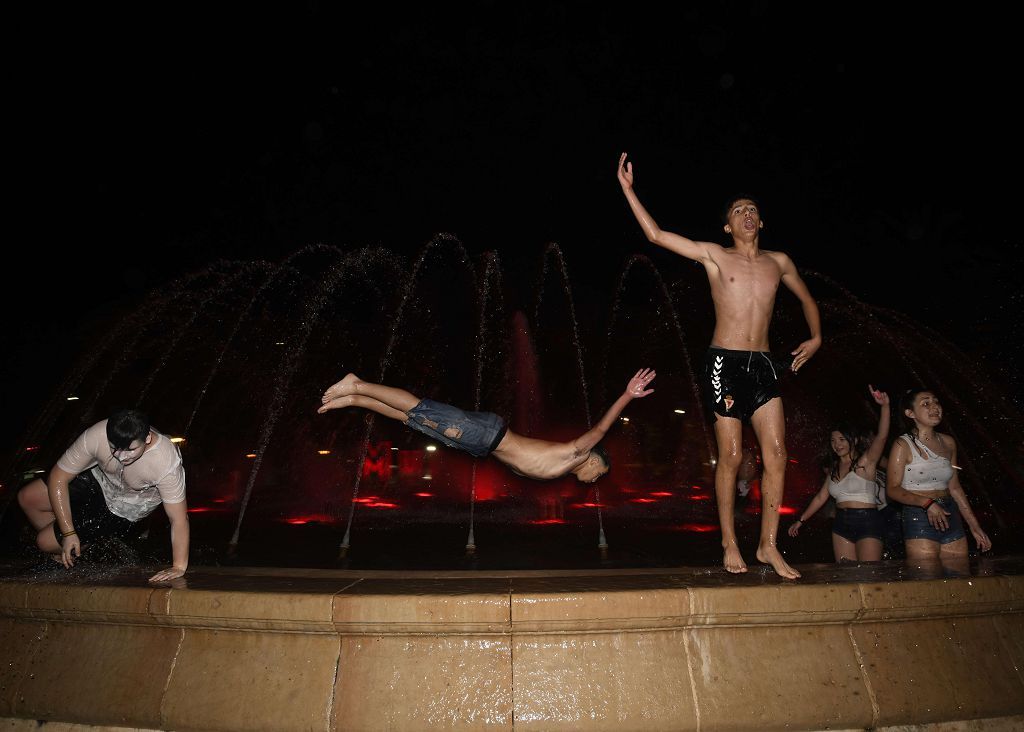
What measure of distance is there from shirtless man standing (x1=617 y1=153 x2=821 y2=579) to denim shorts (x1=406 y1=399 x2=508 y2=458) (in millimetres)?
1580

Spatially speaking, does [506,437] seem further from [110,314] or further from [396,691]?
[110,314]

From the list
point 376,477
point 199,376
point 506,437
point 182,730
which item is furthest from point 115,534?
point 199,376

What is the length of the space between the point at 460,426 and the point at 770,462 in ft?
7.15

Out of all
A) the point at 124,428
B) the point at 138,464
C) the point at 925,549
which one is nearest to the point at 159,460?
the point at 138,464

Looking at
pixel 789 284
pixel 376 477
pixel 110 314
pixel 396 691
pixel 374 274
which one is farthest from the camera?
pixel 374 274

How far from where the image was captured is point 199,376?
76.6 feet

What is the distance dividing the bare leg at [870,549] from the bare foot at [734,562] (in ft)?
7.20

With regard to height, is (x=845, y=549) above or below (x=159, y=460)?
below

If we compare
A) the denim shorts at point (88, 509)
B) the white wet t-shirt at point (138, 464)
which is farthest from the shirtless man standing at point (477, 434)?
the denim shorts at point (88, 509)

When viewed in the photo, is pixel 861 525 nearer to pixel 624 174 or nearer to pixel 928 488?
pixel 928 488

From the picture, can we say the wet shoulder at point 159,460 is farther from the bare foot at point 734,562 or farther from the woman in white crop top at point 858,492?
the woman in white crop top at point 858,492

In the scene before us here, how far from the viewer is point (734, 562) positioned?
356 cm

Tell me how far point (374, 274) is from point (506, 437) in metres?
26.9

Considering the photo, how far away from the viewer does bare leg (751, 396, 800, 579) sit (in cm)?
369
